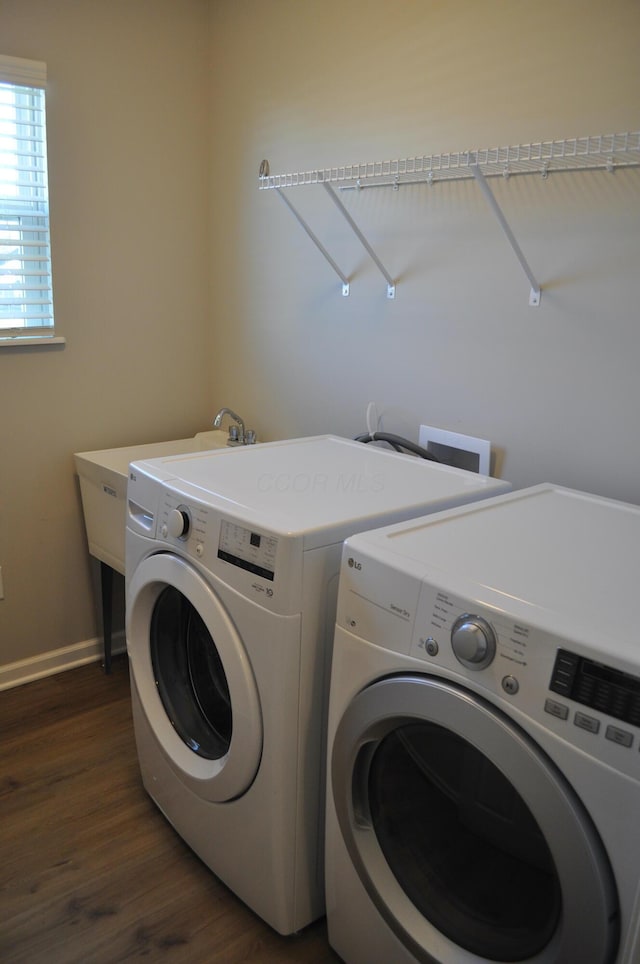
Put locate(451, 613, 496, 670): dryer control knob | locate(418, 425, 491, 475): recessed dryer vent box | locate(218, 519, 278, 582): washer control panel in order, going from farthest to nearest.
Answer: locate(418, 425, 491, 475): recessed dryer vent box
locate(218, 519, 278, 582): washer control panel
locate(451, 613, 496, 670): dryer control knob

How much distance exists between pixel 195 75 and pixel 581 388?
1.78 metres

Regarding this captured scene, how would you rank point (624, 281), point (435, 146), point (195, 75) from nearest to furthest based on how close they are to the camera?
point (624, 281), point (435, 146), point (195, 75)

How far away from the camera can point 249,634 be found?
1.49 meters

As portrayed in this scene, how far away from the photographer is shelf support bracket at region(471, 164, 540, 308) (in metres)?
1.65

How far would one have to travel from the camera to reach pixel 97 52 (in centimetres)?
235

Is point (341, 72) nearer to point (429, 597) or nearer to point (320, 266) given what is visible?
point (320, 266)

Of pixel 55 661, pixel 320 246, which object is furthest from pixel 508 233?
pixel 55 661

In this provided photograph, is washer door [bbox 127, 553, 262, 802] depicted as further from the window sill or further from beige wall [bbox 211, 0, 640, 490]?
the window sill

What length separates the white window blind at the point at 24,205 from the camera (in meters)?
2.22

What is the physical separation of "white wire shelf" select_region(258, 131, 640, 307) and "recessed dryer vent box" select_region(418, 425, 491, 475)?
15.0 inches


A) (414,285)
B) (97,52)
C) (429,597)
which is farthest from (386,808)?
(97,52)

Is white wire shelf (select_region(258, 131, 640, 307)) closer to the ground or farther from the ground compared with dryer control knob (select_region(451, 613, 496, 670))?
farther from the ground

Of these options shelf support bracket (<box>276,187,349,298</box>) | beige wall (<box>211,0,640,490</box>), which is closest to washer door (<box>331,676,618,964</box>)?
beige wall (<box>211,0,640,490</box>)

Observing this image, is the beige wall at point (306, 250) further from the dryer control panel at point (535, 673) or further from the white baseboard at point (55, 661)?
the dryer control panel at point (535, 673)
